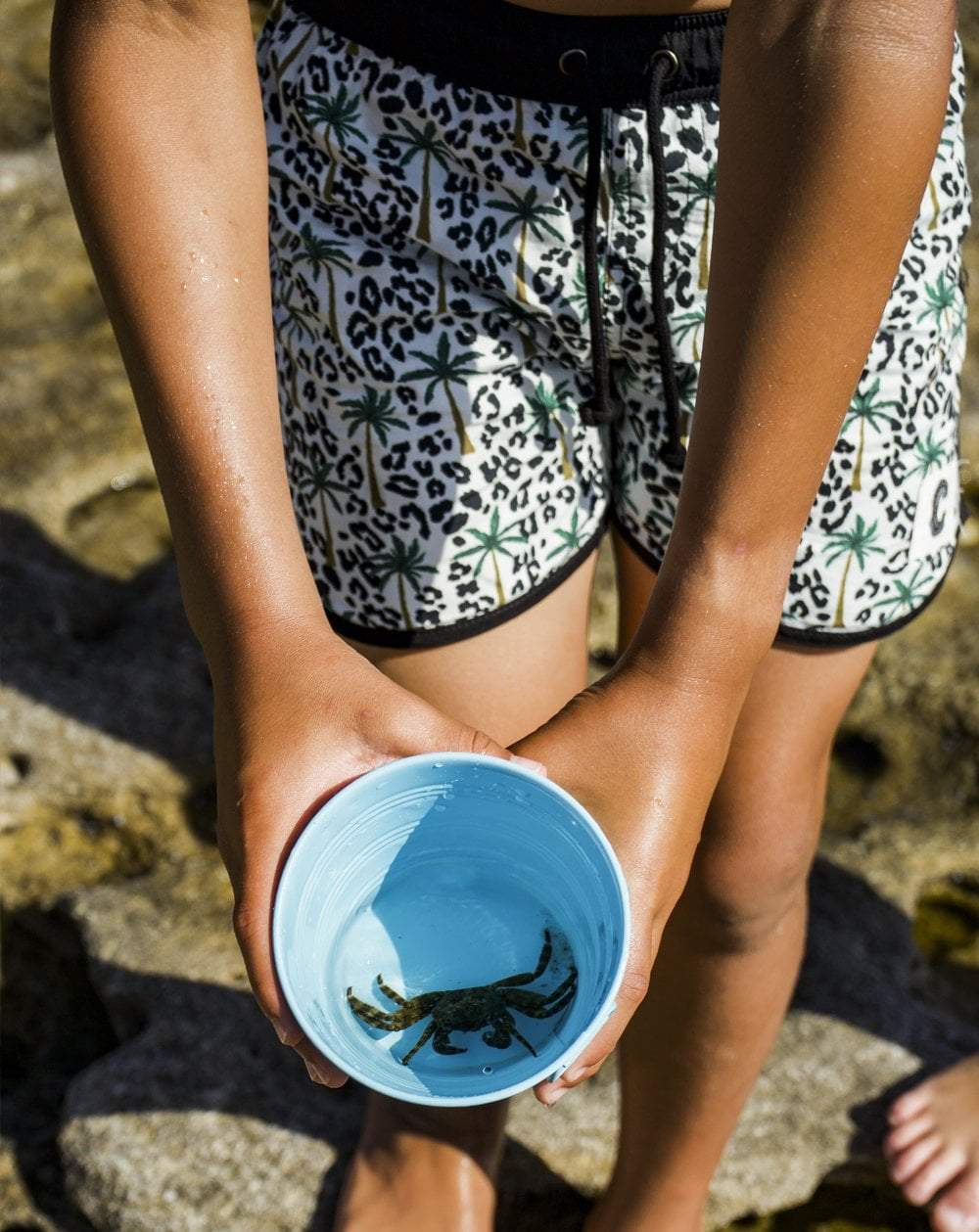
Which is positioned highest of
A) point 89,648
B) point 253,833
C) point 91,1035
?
point 253,833

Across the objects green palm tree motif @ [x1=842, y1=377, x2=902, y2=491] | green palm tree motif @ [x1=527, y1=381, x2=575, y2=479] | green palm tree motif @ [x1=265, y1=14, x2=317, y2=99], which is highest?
green palm tree motif @ [x1=265, y1=14, x2=317, y2=99]

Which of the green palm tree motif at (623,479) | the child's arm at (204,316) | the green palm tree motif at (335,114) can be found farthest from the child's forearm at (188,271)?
the green palm tree motif at (623,479)

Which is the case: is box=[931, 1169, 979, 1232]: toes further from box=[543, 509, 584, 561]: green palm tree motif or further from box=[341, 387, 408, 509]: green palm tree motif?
box=[341, 387, 408, 509]: green palm tree motif

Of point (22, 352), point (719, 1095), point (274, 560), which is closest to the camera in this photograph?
point (274, 560)

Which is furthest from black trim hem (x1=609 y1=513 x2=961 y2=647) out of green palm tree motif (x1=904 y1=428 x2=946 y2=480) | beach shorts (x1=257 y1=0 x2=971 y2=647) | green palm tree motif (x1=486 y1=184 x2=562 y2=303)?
green palm tree motif (x1=486 y1=184 x2=562 y2=303)

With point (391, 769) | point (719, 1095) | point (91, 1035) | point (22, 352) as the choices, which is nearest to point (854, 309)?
point (391, 769)

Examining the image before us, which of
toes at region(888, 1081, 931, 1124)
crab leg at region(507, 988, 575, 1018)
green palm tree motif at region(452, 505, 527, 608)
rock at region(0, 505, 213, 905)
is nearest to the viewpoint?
crab leg at region(507, 988, 575, 1018)

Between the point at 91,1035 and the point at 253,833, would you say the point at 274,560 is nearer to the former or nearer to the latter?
the point at 253,833

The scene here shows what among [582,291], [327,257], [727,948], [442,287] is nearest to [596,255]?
[582,291]
